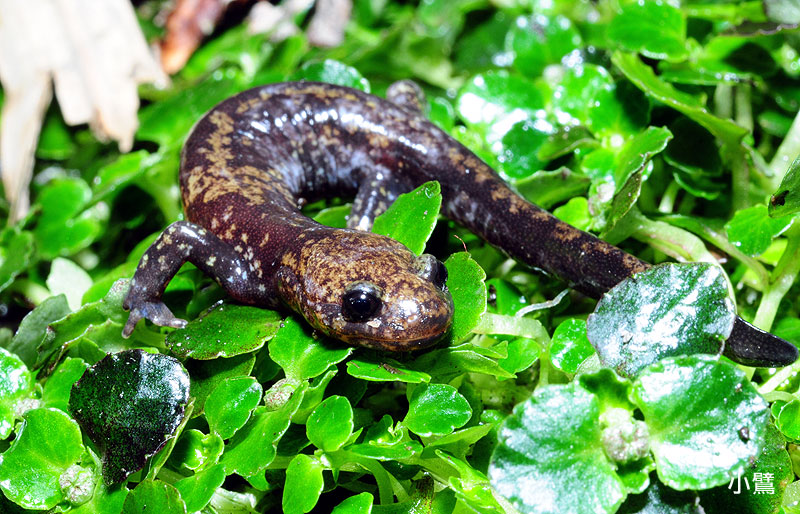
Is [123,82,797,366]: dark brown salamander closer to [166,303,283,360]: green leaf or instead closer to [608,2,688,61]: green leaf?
[166,303,283,360]: green leaf

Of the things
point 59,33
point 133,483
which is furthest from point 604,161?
point 59,33

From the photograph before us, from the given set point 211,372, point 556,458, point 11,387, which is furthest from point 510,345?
point 11,387

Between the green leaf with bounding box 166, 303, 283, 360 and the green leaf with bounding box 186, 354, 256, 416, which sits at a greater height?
the green leaf with bounding box 166, 303, 283, 360

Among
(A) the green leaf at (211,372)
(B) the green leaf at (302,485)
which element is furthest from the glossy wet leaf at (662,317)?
(A) the green leaf at (211,372)

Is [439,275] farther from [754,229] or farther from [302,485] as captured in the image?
[754,229]

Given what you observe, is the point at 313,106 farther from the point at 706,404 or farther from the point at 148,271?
the point at 706,404

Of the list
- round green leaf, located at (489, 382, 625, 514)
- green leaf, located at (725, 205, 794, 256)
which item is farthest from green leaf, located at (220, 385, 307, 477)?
green leaf, located at (725, 205, 794, 256)

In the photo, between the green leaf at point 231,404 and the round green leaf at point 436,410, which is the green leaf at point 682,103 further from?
the green leaf at point 231,404
